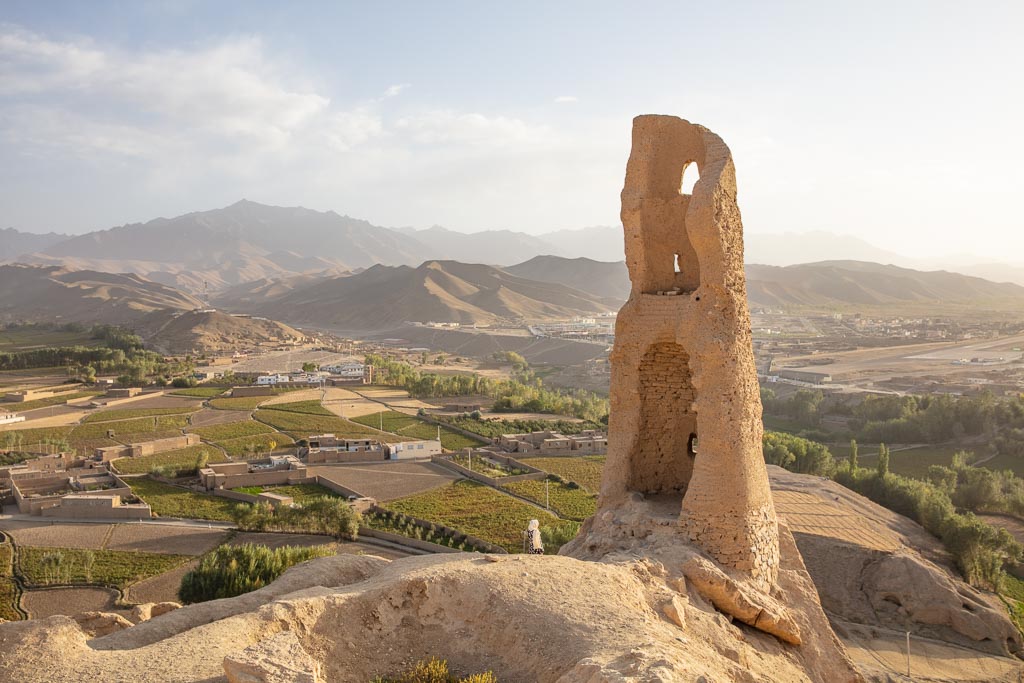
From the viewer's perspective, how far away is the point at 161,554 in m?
26.0

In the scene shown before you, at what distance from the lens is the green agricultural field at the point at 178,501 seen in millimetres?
30981

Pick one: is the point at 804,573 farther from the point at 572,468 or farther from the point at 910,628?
the point at 572,468

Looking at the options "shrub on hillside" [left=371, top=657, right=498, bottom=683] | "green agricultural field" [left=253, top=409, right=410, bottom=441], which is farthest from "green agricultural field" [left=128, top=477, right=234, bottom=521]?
"shrub on hillside" [left=371, top=657, right=498, bottom=683]

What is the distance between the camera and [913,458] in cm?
4356

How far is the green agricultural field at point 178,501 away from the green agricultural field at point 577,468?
52.3 feet

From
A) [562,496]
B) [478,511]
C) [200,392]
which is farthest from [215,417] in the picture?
[562,496]

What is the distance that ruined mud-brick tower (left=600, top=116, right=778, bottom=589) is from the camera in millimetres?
10711

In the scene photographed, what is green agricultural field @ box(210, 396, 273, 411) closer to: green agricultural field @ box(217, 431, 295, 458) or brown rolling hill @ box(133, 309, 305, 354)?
green agricultural field @ box(217, 431, 295, 458)

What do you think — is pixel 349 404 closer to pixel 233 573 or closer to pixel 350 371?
pixel 350 371

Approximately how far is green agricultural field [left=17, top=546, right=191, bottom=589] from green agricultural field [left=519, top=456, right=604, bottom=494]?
18602mm

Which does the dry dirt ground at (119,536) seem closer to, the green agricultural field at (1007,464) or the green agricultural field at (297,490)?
the green agricultural field at (297,490)

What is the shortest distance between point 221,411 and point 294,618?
5192 cm

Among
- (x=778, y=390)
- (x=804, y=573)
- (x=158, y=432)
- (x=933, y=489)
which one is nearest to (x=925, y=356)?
(x=778, y=390)

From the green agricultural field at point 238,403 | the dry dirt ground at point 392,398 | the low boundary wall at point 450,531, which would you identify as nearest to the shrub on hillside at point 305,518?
the low boundary wall at point 450,531
